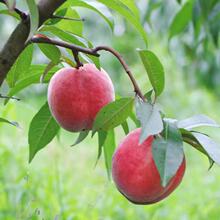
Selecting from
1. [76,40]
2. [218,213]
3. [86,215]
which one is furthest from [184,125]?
[218,213]

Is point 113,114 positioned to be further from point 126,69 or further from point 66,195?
point 66,195

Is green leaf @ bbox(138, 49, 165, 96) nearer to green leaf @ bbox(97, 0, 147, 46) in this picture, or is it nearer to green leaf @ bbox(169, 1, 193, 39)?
green leaf @ bbox(97, 0, 147, 46)

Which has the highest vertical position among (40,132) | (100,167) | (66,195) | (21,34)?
(21,34)

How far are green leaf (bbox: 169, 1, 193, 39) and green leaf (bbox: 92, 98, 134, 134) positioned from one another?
105 cm

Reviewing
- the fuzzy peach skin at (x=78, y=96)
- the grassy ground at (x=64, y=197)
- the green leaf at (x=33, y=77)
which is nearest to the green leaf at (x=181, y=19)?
the grassy ground at (x=64, y=197)

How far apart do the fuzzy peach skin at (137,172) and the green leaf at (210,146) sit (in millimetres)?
53

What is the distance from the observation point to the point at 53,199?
1.92 metres

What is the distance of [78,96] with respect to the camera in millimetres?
934

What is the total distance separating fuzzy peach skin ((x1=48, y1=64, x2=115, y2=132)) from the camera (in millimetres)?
936

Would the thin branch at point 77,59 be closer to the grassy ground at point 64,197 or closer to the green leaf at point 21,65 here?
the green leaf at point 21,65

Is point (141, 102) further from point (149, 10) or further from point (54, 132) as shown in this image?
point (149, 10)

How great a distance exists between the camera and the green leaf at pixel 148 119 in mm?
812

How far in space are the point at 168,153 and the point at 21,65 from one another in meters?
0.31

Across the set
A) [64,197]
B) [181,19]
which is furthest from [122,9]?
[64,197]
